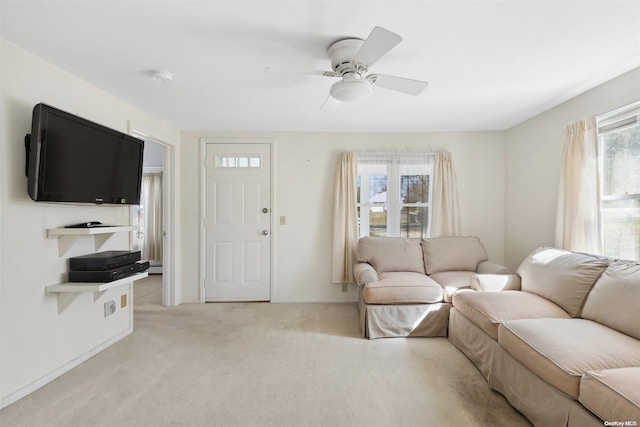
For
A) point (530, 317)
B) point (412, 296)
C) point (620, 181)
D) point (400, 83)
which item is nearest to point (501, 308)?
point (530, 317)

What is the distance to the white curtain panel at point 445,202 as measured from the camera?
375 cm

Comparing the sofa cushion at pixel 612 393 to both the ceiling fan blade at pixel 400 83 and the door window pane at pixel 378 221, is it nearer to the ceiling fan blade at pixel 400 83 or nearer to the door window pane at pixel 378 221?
the ceiling fan blade at pixel 400 83

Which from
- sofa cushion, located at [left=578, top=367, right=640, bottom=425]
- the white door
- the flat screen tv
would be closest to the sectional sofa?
sofa cushion, located at [left=578, top=367, right=640, bottom=425]

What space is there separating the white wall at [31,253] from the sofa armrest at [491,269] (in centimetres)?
386

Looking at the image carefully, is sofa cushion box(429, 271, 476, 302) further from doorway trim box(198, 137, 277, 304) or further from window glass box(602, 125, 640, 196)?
doorway trim box(198, 137, 277, 304)

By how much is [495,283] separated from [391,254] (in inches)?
43.4

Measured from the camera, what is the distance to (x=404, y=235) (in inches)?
154

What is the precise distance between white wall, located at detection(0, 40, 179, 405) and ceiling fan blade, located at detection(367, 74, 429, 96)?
2342 millimetres

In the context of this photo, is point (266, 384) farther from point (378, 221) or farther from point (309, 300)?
point (378, 221)

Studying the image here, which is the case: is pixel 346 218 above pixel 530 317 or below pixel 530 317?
above

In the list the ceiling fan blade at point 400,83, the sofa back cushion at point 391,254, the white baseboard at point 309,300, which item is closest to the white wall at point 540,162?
the sofa back cushion at point 391,254

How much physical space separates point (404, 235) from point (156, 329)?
318 cm

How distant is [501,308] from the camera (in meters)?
2.16

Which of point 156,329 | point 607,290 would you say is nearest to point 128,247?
point 156,329
